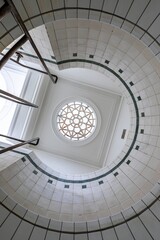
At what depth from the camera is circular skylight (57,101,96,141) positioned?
687 centimetres

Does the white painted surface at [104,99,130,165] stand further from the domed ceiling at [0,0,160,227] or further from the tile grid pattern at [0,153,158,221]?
the tile grid pattern at [0,153,158,221]

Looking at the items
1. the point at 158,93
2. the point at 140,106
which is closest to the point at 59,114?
the point at 140,106

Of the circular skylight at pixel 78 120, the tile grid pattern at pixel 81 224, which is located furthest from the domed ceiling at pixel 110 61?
the circular skylight at pixel 78 120

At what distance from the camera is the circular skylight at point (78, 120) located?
6.87 meters

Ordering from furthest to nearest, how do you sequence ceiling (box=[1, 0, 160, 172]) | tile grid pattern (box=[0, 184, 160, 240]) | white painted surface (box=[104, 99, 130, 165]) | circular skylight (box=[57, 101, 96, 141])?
circular skylight (box=[57, 101, 96, 141]) < white painted surface (box=[104, 99, 130, 165]) < tile grid pattern (box=[0, 184, 160, 240]) < ceiling (box=[1, 0, 160, 172])

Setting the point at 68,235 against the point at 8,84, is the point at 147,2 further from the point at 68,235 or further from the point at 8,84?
the point at 8,84

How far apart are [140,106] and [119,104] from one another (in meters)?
1.82

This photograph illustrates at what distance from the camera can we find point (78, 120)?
7.02 metres

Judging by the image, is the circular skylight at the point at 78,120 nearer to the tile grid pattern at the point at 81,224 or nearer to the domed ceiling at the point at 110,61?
the domed ceiling at the point at 110,61

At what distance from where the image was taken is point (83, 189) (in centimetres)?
436

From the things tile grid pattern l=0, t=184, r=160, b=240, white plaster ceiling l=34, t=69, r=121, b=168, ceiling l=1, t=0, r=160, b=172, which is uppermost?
ceiling l=1, t=0, r=160, b=172

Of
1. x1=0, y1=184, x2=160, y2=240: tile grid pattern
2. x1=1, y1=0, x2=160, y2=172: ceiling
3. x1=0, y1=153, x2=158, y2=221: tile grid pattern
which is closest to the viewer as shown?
x1=1, y1=0, x2=160, y2=172: ceiling

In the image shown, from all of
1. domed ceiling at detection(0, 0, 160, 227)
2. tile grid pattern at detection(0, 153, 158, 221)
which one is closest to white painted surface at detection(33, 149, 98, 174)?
domed ceiling at detection(0, 0, 160, 227)

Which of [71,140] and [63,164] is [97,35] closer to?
[71,140]
